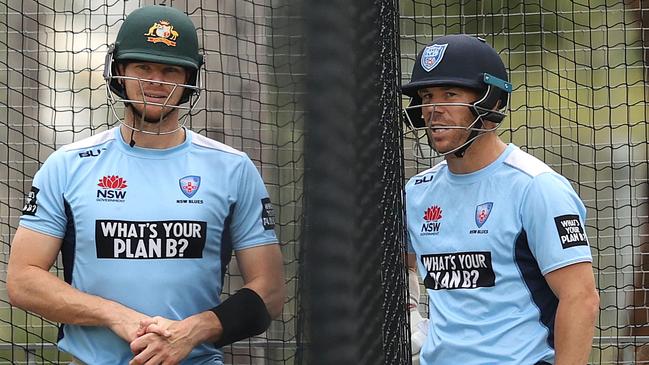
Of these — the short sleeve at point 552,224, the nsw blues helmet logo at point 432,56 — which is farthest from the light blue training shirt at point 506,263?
the nsw blues helmet logo at point 432,56

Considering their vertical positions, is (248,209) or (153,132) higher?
(153,132)

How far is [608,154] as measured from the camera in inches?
205

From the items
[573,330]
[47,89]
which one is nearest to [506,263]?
[573,330]

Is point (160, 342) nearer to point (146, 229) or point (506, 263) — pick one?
point (146, 229)

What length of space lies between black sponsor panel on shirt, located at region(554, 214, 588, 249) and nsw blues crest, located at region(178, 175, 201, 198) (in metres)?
0.76

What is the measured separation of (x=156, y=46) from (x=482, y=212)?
792mm

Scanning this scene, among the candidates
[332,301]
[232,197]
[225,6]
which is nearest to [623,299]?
[225,6]

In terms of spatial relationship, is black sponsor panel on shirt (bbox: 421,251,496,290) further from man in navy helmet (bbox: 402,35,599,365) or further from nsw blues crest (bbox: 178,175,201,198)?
nsw blues crest (bbox: 178,175,201,198)

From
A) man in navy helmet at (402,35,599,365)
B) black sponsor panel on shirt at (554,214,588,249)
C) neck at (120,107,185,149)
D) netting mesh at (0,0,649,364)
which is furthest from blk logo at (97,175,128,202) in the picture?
netting mesh at (0,0,649,364)

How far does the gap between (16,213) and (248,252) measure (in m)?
2.93

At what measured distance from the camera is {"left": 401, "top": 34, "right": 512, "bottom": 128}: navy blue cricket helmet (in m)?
2.70

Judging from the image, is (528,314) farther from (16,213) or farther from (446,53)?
(16,213)

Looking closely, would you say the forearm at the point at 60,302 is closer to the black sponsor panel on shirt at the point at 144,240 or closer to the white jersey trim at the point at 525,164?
the black sponsor panel on shirt at the point at 144,240

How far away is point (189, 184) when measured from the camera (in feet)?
8.44
